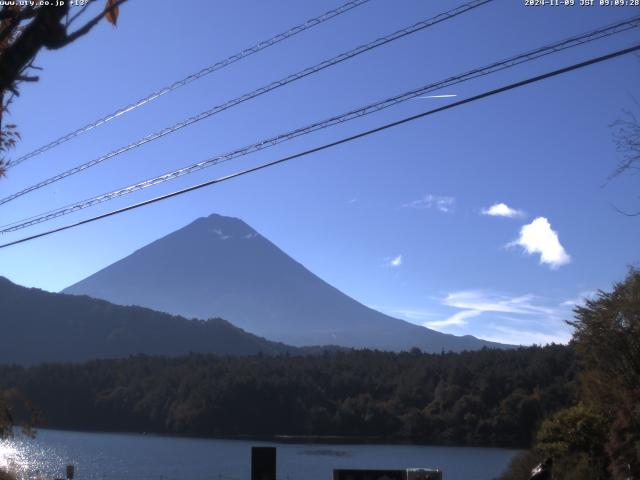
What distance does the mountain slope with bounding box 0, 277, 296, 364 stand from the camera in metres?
95.2

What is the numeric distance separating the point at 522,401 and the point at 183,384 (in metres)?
31.6

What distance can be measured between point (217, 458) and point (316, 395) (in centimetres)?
2037

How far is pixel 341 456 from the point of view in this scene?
44.8 m

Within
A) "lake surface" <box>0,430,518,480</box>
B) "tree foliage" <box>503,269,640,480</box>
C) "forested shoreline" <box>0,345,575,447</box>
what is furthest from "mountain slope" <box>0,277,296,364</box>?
"tree foliage" <box>503,269,640,480</box>

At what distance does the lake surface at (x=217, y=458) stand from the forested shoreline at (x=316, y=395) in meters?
4.54

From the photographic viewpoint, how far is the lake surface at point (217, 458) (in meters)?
38.2

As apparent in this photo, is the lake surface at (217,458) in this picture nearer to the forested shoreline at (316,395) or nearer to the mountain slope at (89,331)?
the forested shoreline at (316,395)

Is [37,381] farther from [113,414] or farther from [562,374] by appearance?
[562,374]

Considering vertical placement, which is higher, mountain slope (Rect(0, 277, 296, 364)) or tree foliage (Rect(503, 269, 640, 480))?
mountain slope (Rect(0, 277, 296, 364))

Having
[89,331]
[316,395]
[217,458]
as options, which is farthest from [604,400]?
[89,331]

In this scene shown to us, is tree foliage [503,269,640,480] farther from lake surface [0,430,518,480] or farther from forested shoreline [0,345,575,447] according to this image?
forested shoreline [0,345,575,447]

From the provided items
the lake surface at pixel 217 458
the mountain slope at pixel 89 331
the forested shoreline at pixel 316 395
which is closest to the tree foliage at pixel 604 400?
the lake surface at pixel 217 458

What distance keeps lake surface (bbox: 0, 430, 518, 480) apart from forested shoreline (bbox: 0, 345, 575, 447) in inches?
179

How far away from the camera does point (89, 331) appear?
109 meters
